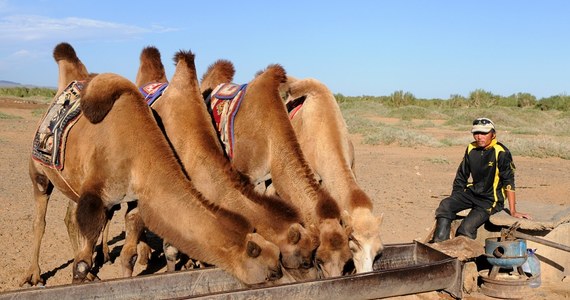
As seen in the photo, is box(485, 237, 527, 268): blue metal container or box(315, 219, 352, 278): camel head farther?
box(485, 237, 527, 268): blue metal container

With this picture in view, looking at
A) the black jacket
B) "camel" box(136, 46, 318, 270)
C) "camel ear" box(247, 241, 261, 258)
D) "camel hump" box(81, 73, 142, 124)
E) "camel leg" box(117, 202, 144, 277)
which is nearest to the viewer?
"camel ear" box(247, 241, 261, 258)

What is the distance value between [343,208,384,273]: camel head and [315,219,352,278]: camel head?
27cm

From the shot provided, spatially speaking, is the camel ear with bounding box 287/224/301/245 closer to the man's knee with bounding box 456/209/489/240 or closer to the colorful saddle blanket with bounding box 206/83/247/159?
the colorful saddle blanket with bounding box 206/83/247/159

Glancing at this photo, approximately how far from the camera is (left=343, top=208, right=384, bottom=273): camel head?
5262 mm

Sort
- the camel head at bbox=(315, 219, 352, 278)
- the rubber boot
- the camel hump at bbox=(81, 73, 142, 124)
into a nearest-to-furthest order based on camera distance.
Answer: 1. the camel head at bbox=(315, 219, 352, 278)
2. the camel hump at bbox=(81, 73, 142, 124)
3. the rubber boot

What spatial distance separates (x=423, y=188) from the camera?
13289 mm

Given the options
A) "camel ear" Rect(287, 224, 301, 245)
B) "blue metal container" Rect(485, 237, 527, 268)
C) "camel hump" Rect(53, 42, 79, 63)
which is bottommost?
"blue metal container" Rect(485, 237, 527, 268)

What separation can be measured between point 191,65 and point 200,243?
8.22ft

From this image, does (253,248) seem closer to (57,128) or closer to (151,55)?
(57,128)

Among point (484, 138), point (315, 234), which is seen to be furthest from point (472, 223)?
point (315, 234)

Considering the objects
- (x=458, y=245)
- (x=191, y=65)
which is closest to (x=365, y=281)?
(x=458, y=245)

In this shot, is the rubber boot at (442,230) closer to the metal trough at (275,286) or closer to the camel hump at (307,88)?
the metal trough at (275,286)

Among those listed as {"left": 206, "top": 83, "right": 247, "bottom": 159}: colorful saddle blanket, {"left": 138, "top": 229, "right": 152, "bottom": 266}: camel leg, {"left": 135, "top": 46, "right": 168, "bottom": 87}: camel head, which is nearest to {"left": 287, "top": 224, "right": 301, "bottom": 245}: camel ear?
{"left": 206, "top": 83, "right": 247, "bottom": 159}: colorful saddle blanket

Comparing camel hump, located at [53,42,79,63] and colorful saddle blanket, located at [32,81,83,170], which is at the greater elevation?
camel hump, located at [53,42,79,63]
